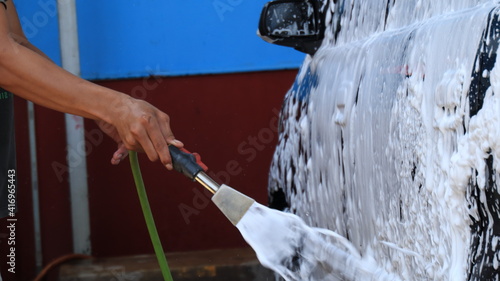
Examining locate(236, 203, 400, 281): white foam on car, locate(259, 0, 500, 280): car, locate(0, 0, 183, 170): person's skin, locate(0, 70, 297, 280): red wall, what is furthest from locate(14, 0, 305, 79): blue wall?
locate(236, 203, 400, 281): white foam on car

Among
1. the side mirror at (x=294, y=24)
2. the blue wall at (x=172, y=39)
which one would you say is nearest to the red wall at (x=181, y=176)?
the blue wall at (x=172, y=39)

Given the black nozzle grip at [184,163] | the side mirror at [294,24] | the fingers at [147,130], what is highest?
the side mirror at [294,24]

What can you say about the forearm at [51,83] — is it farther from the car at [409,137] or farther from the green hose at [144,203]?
the car at [409,137]

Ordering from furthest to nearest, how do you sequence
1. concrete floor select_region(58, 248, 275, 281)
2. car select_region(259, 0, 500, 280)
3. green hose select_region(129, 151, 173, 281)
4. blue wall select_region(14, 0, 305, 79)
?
blue wall select_region(14, 0, 305, 79), concrete floor select_region(58, 248, 275, 281), green hose select_region(129, 151, 173, 281), car select_region(259, 0, 500, 280)

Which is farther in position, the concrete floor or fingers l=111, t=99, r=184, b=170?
the concrete floor

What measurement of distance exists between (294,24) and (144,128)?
1109 mm

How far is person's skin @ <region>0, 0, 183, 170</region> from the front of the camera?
2.28m

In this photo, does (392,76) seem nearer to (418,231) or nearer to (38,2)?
(418,231)

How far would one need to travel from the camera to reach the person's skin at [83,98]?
2.28 m

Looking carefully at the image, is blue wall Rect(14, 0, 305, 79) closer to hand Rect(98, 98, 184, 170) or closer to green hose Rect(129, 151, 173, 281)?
green hose Rect(129, 151, 173, 281)

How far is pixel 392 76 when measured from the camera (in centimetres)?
200

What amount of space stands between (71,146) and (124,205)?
0.54 metres

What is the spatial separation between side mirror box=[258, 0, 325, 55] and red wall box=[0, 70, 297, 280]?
6.87ft

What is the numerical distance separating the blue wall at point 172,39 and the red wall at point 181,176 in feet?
0.26
